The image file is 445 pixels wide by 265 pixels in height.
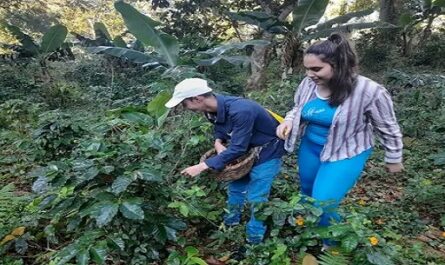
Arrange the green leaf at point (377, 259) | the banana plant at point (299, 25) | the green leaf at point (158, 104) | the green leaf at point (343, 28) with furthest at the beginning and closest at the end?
the green leaf at point (343, 28), the banana plant at point (299, 25), the green leaf at point (158, 104), the green leaf at point (377, 259)

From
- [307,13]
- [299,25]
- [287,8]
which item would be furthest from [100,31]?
[307,13]

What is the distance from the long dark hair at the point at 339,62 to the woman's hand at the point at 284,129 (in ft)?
1.28

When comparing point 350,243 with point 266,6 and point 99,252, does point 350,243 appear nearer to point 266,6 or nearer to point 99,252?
point 99,252

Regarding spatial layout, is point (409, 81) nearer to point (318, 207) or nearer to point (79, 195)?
point (318, 207)

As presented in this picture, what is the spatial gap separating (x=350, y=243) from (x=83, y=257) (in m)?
1.42

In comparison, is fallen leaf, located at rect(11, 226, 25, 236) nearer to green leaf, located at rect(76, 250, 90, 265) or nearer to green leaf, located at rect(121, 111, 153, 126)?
green leaf, located at rect(76, 250, 90, 265)

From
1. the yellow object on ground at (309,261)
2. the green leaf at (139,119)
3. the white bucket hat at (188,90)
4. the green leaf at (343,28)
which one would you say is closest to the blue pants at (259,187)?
the yellow object on ground at (309,261)

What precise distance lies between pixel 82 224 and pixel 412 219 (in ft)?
8.70

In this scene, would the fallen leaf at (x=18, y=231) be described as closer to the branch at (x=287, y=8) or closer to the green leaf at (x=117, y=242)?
the green leaf at (x=117, y=242)

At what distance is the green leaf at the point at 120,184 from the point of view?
2262mm

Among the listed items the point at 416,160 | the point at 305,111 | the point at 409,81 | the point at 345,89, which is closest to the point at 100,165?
the point at 305,111

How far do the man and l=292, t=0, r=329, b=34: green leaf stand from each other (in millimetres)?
4838

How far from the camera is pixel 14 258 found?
285 cm

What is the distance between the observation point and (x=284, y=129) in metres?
2.65
